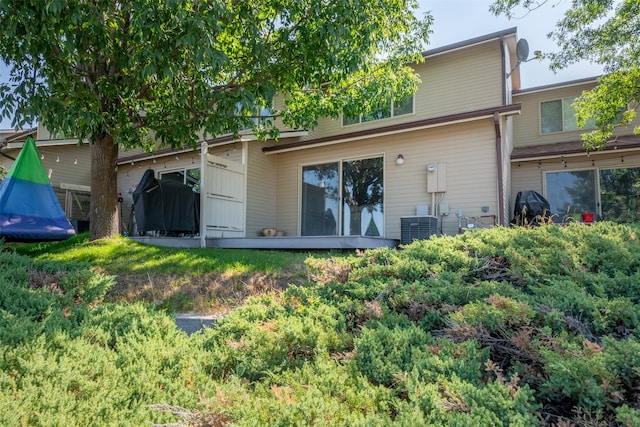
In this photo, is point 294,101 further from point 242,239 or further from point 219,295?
point 219,295

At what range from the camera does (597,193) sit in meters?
8.97

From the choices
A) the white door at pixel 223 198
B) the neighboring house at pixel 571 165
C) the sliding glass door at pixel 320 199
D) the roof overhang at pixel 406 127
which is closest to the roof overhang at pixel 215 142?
the roof overhang at pixel 406 127

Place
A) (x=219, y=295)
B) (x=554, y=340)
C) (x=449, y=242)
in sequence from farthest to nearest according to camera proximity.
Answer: (x=219, y=295) < (x=449, y=242) < (x=554, y=340)

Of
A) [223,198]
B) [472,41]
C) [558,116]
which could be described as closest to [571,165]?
[558,116]

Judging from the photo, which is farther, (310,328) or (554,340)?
(310,328)

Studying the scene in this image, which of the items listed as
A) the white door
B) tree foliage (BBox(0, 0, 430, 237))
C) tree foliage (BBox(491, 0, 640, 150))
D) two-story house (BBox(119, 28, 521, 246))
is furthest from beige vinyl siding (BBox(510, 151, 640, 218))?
the white door

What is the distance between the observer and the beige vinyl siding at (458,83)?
9.16 meters

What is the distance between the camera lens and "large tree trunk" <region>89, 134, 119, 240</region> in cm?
708

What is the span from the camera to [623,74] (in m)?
8.23

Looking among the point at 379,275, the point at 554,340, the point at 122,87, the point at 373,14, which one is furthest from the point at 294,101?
the point at 554,340

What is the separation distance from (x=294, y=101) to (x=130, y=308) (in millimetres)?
5419

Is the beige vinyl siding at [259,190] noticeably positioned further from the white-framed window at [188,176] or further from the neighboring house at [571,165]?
the neighboring house at [571,165]

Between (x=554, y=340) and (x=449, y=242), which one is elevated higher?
(x=449, y=242)

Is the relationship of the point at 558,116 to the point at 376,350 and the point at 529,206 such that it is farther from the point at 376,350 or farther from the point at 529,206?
the point at 376,350
